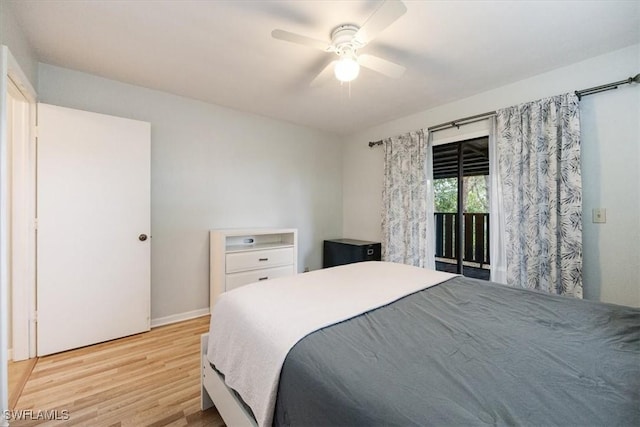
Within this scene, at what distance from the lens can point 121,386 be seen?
5.74 feet

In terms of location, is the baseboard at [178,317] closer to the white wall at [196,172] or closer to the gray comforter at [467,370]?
the white wall at [196,172]

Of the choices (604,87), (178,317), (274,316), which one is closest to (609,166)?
(604,87)

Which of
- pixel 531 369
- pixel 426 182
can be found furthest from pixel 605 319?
pixel 426 182

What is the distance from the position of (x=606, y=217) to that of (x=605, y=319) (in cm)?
133

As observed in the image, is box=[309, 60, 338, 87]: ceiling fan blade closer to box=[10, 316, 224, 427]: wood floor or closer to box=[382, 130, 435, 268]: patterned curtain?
box=[382, 130, 435, 268]: patterned curtain

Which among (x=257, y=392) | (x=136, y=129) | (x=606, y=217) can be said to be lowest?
(x=257, y=392)

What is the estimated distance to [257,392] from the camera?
1021 mm

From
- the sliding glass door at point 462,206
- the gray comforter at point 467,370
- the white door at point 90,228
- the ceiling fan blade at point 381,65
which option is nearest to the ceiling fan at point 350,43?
the ceiling fan blade at point 381,65

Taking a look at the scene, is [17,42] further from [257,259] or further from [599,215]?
[599,215]

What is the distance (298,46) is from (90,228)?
2280 millimetres

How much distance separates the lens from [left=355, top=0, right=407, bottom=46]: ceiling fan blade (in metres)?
1.30

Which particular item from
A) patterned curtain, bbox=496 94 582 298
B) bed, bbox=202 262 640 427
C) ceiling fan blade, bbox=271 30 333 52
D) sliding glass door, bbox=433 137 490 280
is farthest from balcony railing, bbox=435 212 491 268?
ceiling fan blade, bbox=271 30 333 52

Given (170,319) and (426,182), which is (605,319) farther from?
(170,319)

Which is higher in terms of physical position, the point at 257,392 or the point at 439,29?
the point at 439,29
